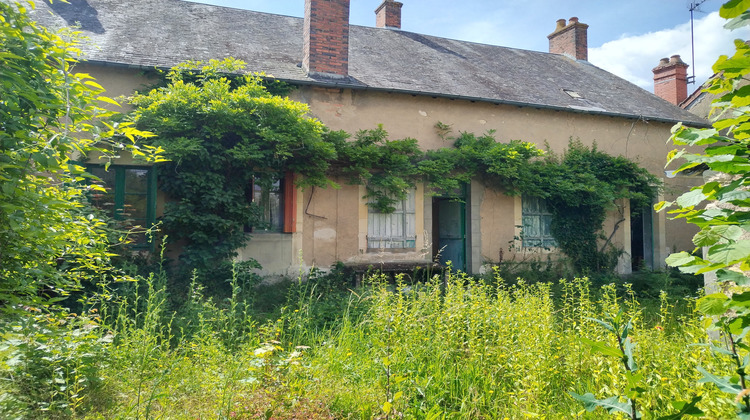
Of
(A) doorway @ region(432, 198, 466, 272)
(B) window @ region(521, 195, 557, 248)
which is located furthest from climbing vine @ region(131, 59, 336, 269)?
(B) window @ region(521, 195, 557, 248)

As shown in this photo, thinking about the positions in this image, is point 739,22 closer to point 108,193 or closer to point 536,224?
point 108,193

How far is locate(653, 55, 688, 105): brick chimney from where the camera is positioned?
15772mm

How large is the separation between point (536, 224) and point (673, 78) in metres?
9.69

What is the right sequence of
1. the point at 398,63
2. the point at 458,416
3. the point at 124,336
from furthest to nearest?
the point at 398,63, the point at 124,336, the point at 458,416

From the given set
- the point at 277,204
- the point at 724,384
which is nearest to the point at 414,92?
the point at 277,204

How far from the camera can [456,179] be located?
9.52 meters

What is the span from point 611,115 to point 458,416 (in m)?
10.3

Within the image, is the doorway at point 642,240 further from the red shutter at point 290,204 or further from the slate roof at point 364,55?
the red shutter at point 290,204

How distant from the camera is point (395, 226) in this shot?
9469mm

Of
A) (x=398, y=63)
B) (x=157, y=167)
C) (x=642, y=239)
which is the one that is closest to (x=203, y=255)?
(x=157, y=167)

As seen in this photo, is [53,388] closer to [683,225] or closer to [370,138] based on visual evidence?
[370,138]

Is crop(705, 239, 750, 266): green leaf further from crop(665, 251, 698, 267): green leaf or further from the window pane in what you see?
the window pane

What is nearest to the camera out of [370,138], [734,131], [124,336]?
[734,131]

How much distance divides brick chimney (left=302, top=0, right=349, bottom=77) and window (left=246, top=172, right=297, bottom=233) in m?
2.36
